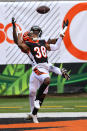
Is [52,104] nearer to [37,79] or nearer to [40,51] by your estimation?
[37,79]

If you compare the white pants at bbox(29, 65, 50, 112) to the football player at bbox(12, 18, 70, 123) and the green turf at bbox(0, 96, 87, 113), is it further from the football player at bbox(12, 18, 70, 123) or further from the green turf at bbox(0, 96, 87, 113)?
the green turf at bbox(0, 96, 87, 113)

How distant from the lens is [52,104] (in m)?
10.4

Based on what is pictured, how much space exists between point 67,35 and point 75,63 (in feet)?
2.70

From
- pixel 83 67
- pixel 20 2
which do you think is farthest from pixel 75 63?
pixel 20 2

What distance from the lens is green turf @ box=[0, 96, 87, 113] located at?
368 inches

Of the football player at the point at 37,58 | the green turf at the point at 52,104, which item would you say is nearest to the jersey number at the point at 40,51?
the football player at the point at 37,58

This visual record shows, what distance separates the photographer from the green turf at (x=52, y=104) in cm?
934

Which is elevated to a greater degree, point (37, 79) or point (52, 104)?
point (37, 79)

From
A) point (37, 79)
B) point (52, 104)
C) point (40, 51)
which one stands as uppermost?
point (40, 51)

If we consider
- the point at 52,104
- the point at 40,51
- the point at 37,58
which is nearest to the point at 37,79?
the point at 37,58

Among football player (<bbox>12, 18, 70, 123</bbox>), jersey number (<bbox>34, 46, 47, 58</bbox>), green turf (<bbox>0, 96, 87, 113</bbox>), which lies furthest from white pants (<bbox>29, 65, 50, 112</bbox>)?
green turf (<bbox>0, 96, 87, 113</bbox>)

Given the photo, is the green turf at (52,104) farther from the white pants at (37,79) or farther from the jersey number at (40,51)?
the jersey number at (40,51)

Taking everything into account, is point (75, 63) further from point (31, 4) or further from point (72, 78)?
point (31, 4)

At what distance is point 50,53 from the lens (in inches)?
444
